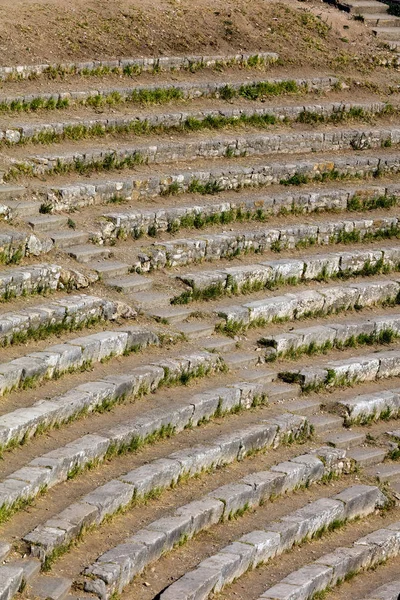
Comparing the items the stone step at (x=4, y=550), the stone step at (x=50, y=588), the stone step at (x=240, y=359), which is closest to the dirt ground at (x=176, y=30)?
the stone step at (x=240, y=359)

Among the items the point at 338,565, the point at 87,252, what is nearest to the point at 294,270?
the point at 87,252

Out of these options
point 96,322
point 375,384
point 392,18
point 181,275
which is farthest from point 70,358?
point 392,18

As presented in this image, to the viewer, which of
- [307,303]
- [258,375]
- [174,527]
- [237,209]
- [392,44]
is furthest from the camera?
[392,44]

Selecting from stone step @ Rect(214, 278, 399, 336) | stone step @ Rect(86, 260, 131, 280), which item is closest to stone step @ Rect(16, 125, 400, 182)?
stone step @ Rect(86, 260, 131, 280)

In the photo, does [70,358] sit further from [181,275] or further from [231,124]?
[231,124]

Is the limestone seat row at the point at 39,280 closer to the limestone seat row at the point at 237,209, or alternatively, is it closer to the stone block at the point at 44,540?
the limestone seat row at the point at 237,209

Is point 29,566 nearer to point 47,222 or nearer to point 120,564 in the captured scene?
point 120,564

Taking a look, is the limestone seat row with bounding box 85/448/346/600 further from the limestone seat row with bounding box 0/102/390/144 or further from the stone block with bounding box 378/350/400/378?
the limestone seat row with bounding box 0/102/390/144
